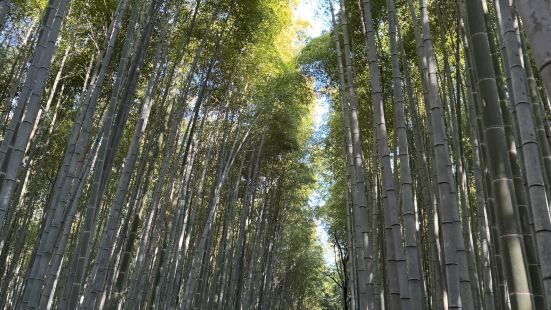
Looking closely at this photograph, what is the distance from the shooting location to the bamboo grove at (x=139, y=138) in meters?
3.22

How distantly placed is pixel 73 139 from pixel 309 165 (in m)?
8.21

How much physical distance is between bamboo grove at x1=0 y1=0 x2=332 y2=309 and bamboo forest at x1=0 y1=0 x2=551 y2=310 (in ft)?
0.10

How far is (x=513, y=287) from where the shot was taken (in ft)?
5.12

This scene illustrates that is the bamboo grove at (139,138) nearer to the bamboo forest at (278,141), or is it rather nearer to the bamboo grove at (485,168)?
the bamboo forest at (278,141)

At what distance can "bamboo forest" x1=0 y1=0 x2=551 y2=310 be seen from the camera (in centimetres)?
197

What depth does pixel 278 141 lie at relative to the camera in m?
9.23

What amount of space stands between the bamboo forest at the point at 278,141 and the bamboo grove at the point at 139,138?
0.03 m

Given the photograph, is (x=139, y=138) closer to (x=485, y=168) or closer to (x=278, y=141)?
(x=485, y=168)

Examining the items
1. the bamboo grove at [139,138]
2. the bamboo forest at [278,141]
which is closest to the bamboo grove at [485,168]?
the bamboo forest at [278,141]

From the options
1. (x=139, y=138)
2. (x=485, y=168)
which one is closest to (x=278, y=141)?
(x=139, y=138)

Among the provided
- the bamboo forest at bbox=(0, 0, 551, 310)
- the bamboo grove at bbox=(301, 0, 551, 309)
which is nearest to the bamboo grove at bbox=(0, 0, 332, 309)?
the bamboo forest at bbox=(0, 0, 551, 310)

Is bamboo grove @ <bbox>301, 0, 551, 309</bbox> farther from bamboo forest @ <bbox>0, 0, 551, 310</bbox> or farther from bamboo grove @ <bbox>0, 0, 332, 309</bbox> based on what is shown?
bamboo grove @ <bbox>0, 0, 332, 309</bbox>

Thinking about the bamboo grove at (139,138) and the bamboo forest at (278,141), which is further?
the bamboo grove at (139,138)

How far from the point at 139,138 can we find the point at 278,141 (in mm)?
5568
